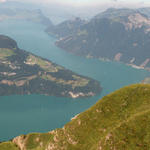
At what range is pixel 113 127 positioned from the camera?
70250 millimetres

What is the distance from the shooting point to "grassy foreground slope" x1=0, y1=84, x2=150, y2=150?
6338cm

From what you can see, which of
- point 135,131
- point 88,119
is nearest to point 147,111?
point 135,131

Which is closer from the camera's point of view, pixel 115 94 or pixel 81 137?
pixel 81 137

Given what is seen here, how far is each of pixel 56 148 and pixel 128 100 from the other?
29535 mm

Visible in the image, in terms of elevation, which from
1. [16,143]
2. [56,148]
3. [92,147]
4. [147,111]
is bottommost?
[16,143]

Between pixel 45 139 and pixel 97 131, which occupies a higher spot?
pixel 97 131

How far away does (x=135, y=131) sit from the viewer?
2518 inches

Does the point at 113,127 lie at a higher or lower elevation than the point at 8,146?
higher

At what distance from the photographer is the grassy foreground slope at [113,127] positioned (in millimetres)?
63375

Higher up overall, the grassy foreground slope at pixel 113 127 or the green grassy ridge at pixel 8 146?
the grassy foreground slope at pixel 113 127

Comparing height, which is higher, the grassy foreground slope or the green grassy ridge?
the grassy foreground slope

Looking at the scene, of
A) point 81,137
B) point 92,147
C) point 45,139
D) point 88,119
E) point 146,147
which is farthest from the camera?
point 45,139

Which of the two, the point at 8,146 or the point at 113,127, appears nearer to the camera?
the point at 113,127

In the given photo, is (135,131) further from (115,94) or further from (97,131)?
(115,94)
